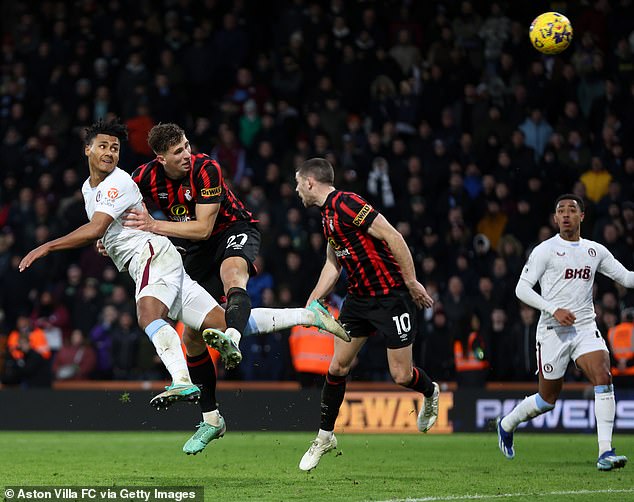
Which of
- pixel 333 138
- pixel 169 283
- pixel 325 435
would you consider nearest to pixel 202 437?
pixel 325 435

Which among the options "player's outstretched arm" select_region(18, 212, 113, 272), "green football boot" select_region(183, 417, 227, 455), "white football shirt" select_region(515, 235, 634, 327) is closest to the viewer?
"player's outstretched arm" select_region(18, 212, 113, 272)

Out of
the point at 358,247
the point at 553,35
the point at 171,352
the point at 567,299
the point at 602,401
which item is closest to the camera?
the point at 171,352

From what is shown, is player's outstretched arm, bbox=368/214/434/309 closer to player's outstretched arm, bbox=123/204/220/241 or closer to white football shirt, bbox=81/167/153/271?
player's outstretched arm, bbox=123/204/220/241

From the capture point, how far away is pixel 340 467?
10562 mm

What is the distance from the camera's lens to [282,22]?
2033cm

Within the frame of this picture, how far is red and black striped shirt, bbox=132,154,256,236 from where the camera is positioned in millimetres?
9414

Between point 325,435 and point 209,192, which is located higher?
point 209,192

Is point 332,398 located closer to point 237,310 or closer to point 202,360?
point 202,360

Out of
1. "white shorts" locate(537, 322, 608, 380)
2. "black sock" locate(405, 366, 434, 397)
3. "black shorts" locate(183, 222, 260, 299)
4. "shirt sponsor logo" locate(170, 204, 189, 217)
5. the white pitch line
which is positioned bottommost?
→ the white pitch line

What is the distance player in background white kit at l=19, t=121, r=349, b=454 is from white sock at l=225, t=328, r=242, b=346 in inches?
14.7

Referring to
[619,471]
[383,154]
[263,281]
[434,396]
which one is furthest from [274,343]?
[619,471]

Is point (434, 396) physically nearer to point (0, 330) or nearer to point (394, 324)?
point (394, 324)

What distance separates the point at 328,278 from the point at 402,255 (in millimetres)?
759

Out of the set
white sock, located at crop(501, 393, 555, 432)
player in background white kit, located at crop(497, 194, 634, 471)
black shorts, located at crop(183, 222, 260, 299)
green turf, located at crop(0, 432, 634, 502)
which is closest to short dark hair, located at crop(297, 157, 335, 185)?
black shorts, located at crop(183, 222, 260, 299)
